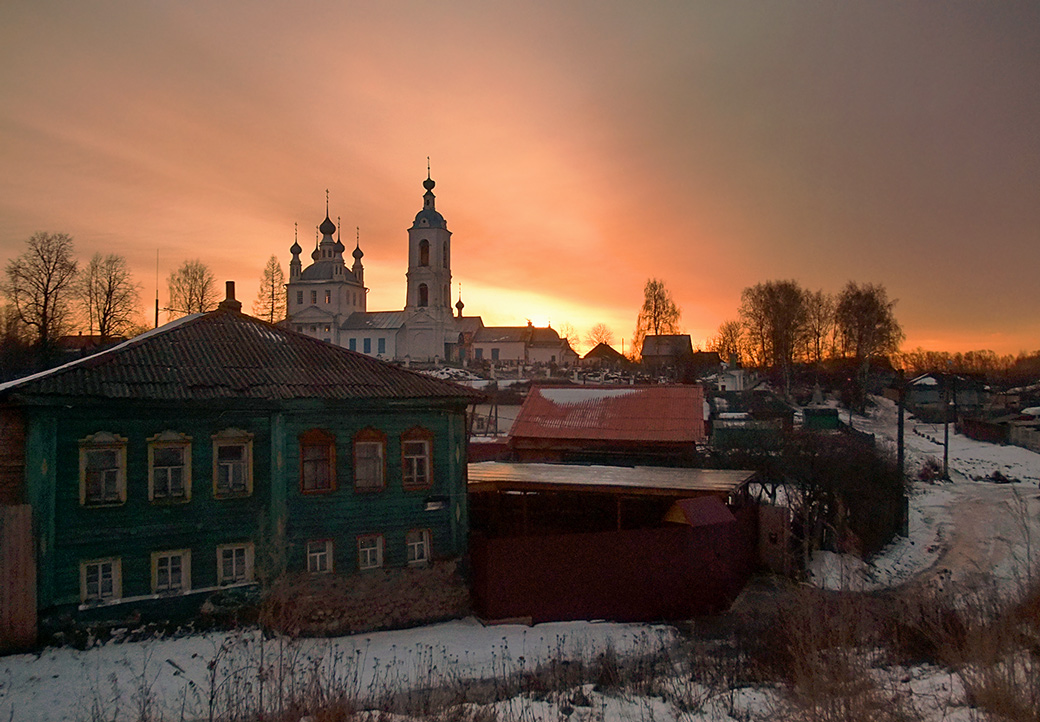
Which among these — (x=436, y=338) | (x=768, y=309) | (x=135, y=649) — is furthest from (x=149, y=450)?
(x=436, y=338)

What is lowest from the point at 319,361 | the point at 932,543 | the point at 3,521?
the point at 932,543

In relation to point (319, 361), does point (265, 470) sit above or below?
below

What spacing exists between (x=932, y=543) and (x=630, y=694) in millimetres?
17765

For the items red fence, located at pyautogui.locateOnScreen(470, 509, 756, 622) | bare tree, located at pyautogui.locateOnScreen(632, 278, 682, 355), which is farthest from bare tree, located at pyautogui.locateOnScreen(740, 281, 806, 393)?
red fence, located at pyautogui.locateOnScreen(470, 509, 756, 622)

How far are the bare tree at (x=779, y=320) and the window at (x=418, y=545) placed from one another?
50024mm

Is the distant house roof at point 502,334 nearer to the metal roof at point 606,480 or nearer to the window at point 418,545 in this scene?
the metal roof at point 606,480

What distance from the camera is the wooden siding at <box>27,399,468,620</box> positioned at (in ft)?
40.0

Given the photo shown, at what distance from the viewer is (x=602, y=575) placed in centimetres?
1449

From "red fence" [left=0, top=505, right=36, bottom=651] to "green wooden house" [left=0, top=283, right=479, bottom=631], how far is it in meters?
0.15

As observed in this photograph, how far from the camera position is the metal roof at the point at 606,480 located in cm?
1625

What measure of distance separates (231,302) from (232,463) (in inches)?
226

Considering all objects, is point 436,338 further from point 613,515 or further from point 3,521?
point 3,521

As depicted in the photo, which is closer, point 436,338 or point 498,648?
point 498,648

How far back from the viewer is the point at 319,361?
Result: 1577 cm
